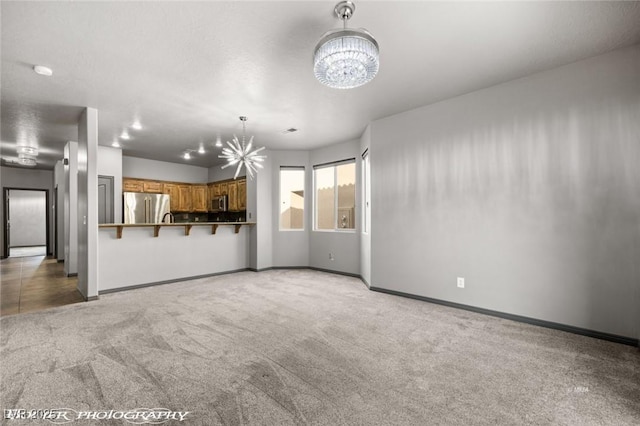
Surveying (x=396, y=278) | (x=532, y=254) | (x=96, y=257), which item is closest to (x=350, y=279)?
(x=396, y=278)

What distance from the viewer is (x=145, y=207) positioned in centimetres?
705

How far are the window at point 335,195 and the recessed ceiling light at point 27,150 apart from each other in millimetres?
6094

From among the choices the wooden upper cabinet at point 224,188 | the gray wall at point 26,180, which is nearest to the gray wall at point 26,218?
the gray wall at point 26,180

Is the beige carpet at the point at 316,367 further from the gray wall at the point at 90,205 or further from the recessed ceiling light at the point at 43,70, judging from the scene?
the recessed ceiling light at the point at 43,70

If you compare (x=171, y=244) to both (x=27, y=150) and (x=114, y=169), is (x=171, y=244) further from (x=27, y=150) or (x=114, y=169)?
(x=27, y=150)

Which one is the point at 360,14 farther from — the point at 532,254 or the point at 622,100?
the point at 532,254

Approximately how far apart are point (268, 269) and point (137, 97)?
4052 millimetres

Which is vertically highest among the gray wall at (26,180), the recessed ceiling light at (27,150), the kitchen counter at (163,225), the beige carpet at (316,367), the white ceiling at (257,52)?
the white ceiling at (257,52)

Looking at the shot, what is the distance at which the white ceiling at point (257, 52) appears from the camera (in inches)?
87.7

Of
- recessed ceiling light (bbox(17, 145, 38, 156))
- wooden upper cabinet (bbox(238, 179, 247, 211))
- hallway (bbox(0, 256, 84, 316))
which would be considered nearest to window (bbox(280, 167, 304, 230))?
wooden upper cabinet (bbox(238, 179, 247, 211))

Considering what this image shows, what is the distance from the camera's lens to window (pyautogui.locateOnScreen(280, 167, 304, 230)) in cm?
→ 673

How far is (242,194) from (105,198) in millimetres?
2858

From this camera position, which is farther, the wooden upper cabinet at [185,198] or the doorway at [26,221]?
the doorway at [26,221]

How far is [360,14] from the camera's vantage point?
7.37 feet
